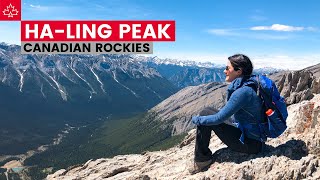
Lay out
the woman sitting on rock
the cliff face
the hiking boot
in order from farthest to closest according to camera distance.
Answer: the hiking boot, the cliff face, the woman sitting on rock

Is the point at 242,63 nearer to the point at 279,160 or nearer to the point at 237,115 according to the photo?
the point at 237,115

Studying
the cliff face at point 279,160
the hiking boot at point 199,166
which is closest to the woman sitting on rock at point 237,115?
the hiking boot at point 199,166

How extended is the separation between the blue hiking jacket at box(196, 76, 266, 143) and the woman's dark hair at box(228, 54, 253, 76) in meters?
0.39

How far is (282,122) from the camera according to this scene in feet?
52.6

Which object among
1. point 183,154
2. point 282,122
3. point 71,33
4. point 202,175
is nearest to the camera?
point 282,122

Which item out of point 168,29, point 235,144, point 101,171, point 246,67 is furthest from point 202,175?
point 168,29

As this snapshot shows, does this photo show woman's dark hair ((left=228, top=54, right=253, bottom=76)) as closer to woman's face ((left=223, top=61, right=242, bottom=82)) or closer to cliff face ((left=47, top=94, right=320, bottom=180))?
woman's face ((left=223, top=61, right=242, bottom=82))

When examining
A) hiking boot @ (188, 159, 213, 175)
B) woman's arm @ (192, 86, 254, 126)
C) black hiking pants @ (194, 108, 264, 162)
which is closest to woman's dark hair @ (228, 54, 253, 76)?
woman's arm @ (192, 86, 254, 126)

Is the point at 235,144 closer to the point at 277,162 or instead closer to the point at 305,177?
the point at 277,162

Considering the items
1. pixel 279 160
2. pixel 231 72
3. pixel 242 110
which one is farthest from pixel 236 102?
pixel 279 160

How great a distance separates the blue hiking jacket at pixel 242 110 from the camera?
15.2 meters

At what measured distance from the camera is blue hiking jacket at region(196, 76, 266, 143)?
15.2 m

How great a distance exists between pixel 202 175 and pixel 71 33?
4205 cm

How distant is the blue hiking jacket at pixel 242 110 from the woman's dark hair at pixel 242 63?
0.39 metres
